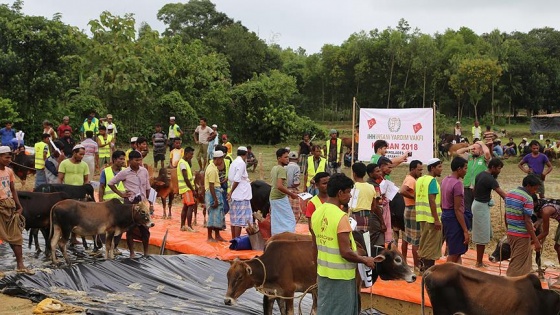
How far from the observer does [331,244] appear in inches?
224

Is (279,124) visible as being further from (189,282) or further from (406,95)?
(189,282)

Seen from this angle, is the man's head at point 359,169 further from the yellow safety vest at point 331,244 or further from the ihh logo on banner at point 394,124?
the ihh logo on banner at point 394,124

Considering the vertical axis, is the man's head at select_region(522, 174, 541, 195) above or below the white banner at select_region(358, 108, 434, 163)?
below

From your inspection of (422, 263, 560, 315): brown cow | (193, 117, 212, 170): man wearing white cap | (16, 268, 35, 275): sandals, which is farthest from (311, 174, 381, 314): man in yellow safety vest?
(193, 117, 212, 170): man wearing white cap

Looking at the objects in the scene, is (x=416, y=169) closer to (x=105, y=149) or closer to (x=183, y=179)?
(x=183, y=179)

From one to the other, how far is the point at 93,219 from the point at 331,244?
5481 mm

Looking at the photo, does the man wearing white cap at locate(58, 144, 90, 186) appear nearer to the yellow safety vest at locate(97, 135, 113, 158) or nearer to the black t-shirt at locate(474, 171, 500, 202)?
the black t-shirt at locate(474, 171, 500, 202)

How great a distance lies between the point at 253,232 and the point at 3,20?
64.6ft

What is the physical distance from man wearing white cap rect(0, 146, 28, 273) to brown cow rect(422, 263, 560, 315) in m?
5.69

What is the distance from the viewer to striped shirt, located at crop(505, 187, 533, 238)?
8000mm

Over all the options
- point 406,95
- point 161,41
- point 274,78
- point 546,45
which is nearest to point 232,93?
point 274,78

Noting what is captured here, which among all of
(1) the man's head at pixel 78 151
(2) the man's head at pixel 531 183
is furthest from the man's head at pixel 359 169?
(1) the man's head at pixel 78 151

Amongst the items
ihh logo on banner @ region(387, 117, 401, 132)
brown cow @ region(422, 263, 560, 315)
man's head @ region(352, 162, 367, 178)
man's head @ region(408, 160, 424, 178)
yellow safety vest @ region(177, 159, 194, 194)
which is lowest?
brown cow @ region(422, 263, 560, 315)

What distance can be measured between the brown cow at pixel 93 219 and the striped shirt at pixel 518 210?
5195 millimetres
